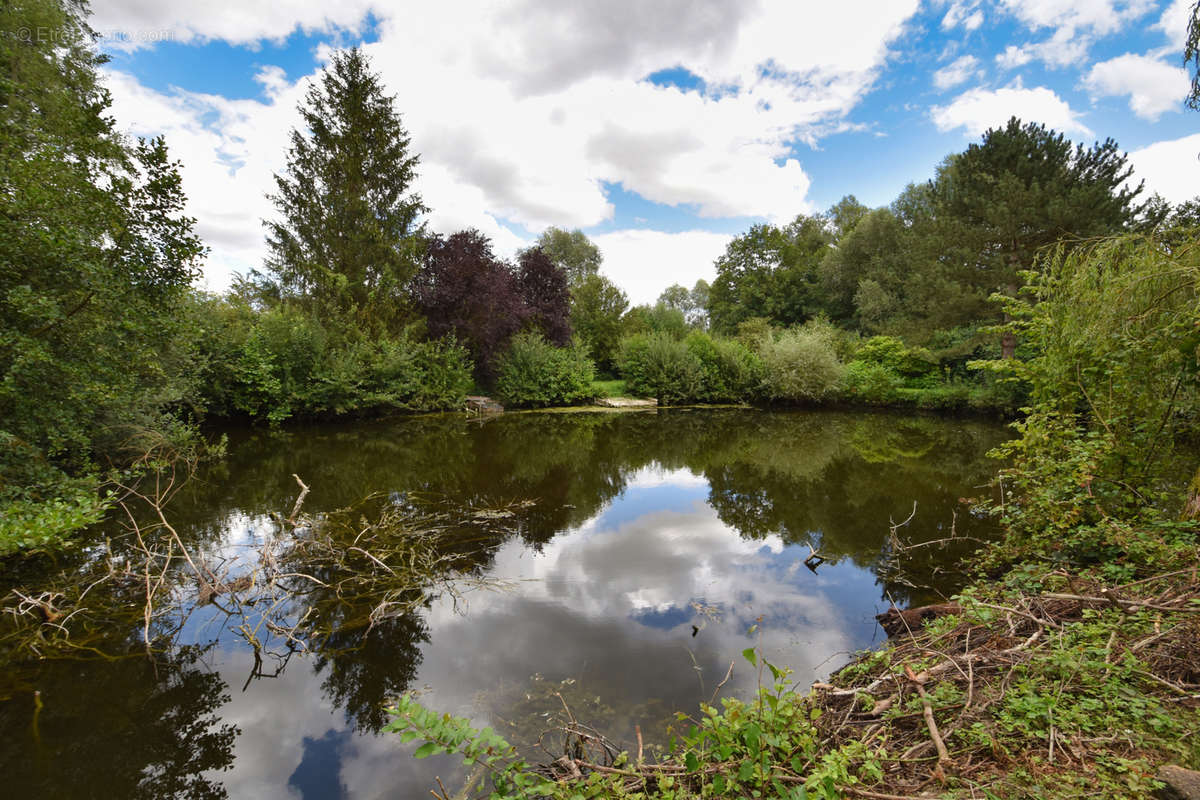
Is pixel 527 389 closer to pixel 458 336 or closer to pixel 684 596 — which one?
pixel 458 336

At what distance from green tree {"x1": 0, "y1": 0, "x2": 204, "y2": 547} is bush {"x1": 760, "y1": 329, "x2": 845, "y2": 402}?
18.6 m

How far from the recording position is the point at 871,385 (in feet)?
64.4

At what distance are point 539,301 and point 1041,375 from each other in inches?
732

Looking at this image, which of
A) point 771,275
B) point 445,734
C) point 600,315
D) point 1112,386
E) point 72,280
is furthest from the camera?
point 771,275

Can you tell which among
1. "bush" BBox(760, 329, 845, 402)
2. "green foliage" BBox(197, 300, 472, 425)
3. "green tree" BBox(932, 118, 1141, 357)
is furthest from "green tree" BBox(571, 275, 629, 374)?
"green tree" BBox(932, 118, 1141, 357)

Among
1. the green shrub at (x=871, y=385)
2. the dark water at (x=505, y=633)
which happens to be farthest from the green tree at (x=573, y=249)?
the dark water at (x=505, y=633)

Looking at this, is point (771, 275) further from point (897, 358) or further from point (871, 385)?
point (871, 385)

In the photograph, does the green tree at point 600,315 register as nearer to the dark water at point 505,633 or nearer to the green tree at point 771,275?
the green tree at point 771,275

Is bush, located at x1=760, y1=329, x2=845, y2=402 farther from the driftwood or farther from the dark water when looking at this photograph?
the driftwood

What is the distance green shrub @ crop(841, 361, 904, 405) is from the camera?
64.2ft

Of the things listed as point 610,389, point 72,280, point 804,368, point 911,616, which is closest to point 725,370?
point 804,368

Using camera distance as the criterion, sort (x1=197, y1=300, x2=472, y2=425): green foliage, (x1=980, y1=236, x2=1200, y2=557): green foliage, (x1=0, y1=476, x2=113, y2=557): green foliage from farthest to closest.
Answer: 1. (x1=197, y1=300, x2=472, y2=425): green foliage
2. (x1=0, y1=476, x2=113, y2=557): green foliage
3. (x1=980, y1=236, x2=1200, y2=557): green foliage

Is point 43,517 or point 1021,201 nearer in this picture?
point 43,517

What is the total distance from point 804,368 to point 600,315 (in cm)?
1079
